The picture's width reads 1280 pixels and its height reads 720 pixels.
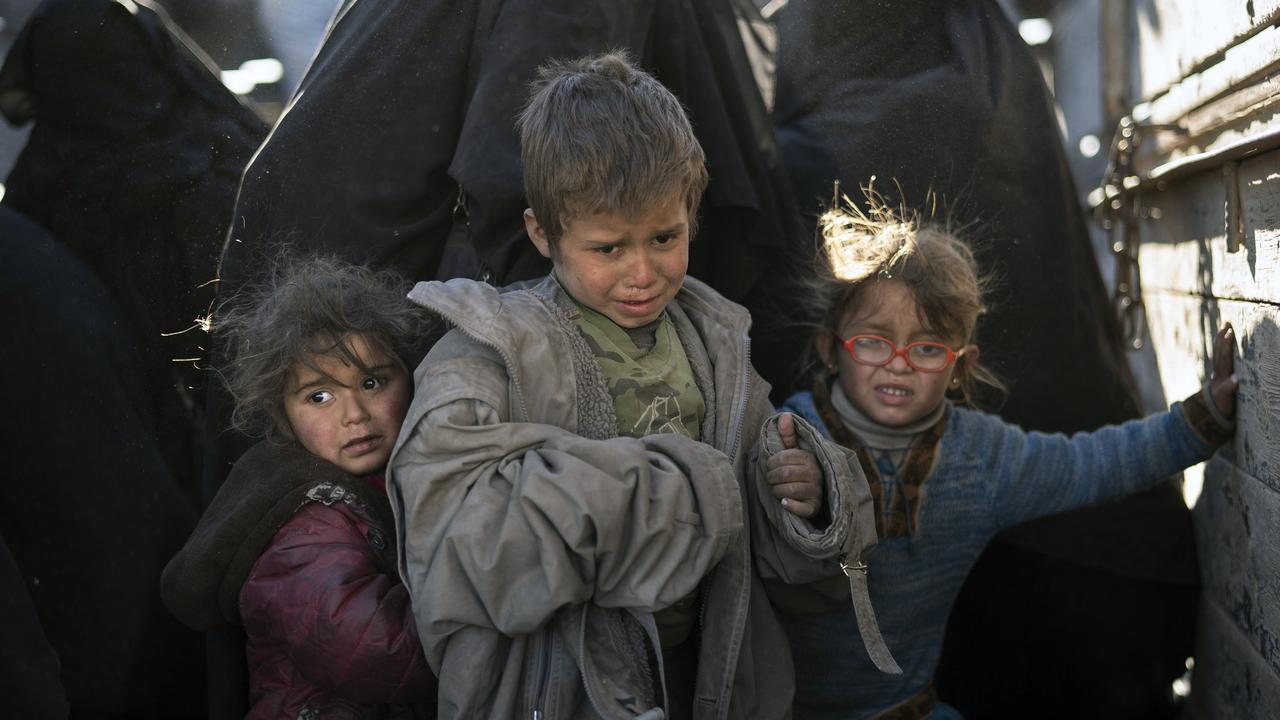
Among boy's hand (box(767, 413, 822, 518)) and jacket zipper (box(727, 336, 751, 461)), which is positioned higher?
jacket zipper (box(727, 336, 751, 461))

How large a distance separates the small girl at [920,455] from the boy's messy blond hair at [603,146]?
64 centimetres

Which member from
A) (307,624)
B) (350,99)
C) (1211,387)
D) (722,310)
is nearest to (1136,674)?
(1211,387)

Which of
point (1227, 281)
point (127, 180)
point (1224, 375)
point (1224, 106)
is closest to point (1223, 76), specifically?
point (1224, 106)

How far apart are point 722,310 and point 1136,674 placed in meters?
1.61

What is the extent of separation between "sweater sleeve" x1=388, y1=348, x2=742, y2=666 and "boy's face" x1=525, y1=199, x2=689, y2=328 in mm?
282

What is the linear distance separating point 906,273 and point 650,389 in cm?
73

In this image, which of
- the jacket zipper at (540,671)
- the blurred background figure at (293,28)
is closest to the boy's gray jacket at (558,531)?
the jacket zipper at (540,671)

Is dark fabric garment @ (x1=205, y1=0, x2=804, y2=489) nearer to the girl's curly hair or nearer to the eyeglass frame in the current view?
the girl's curly hair

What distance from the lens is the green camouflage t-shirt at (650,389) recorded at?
205 centimetres

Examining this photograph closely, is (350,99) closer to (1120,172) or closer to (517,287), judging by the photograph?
(517,287)

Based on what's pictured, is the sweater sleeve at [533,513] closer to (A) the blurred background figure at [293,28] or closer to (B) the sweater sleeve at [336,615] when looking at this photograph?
(B) the sweater sleeve at [336,615]

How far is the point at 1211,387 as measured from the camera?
93.9 inches

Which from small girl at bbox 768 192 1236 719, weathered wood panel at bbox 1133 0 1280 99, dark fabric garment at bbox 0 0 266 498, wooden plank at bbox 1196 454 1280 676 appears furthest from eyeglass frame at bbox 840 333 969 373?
dark fabric garment at bbox 0 0 266 498

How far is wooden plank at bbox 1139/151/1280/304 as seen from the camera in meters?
2.14
